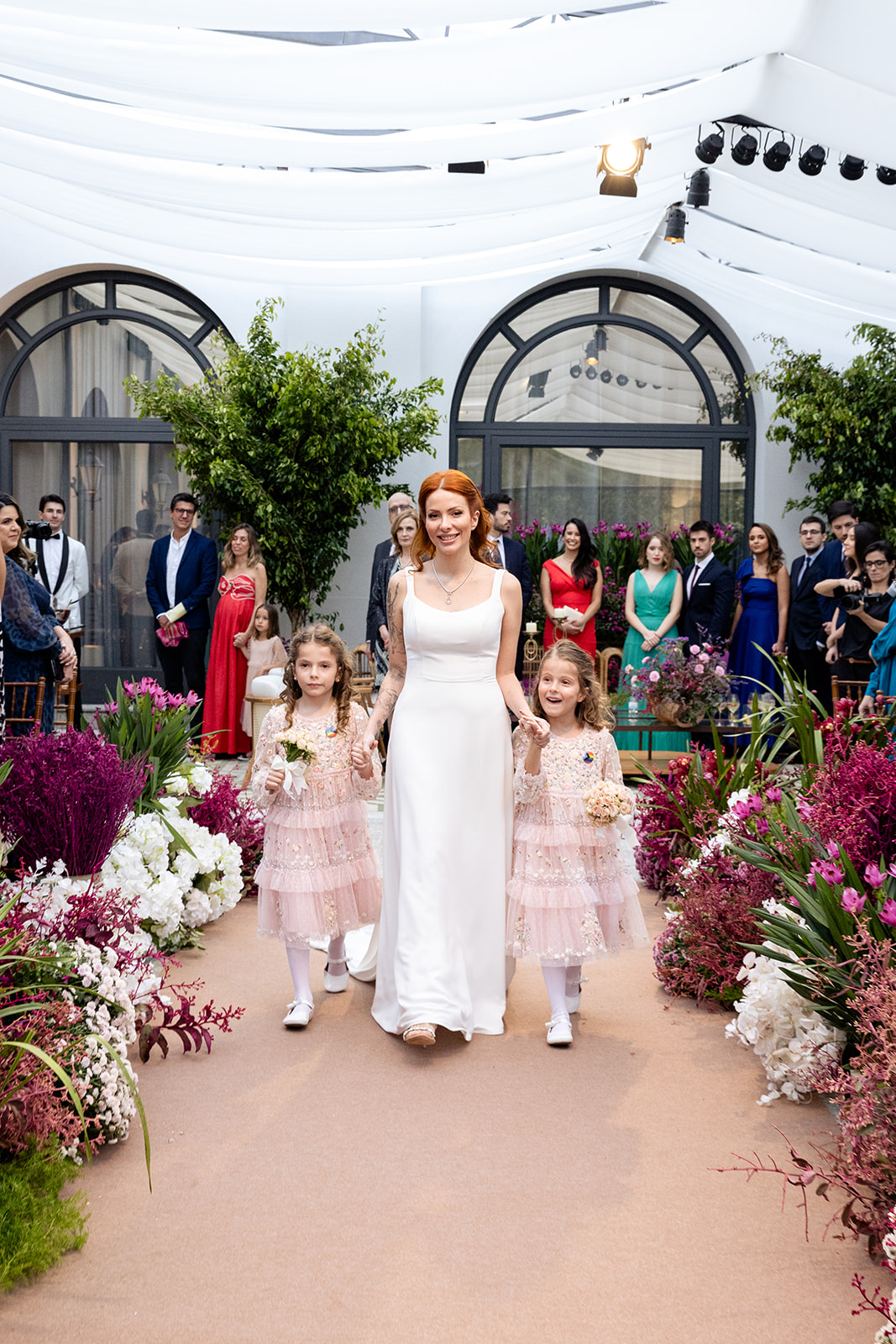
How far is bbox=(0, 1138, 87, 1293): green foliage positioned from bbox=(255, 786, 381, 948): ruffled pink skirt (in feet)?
4.19

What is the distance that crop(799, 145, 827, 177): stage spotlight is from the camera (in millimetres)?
6805

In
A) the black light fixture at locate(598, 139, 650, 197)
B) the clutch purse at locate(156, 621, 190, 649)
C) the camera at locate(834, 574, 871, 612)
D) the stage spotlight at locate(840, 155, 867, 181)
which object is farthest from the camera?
the clutch purse at locate(156, 621, 190, 649)

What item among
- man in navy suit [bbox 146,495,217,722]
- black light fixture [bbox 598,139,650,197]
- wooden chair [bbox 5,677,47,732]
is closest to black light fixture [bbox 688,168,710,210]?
black light fixture [bbox 598,139,650,197]

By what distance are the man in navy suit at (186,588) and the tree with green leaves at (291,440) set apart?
50 cm

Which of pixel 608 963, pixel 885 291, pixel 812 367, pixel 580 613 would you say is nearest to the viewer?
pixel 608 963

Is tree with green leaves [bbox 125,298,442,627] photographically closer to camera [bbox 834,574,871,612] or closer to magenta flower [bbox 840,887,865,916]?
camera [bbox 834,574,871,612]

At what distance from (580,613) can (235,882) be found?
4.43m

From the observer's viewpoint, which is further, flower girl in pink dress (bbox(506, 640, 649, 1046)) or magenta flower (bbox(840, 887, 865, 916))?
flower girl in pink dress (bbox(506, 640, 649, 1046))

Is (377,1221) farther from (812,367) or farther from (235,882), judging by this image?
(812,367)

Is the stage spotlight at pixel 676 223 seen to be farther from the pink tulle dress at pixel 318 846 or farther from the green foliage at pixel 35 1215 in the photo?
the green foliage at pixel 35 1215

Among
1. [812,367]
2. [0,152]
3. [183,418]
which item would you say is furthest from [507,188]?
[812,367]

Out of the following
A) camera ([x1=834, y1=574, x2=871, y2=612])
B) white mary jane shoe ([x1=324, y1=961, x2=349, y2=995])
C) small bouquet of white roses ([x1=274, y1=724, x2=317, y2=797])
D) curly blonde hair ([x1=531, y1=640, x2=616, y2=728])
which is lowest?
white mary jane shoe ([x1=324, y1=961, x2=349, y2=995])

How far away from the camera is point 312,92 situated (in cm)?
488

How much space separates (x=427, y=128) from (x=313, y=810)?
3.88 meters
